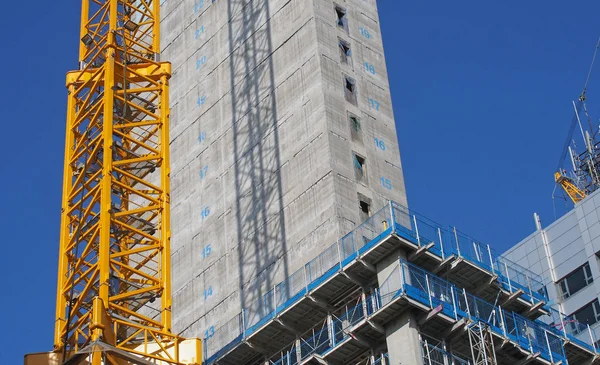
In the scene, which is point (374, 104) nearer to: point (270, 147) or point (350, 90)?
point (350, 90)

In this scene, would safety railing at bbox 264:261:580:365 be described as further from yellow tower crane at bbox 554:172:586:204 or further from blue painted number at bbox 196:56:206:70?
yellow tower crane at bbox 554:172:586:204

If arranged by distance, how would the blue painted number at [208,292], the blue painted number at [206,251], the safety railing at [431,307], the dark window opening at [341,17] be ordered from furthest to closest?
the dark window opening at [341,17], the blue painted number at [206,251], the blue painted number at [208,292], the safety railing at [431,307]

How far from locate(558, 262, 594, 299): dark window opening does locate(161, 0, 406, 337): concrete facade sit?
23511 mm

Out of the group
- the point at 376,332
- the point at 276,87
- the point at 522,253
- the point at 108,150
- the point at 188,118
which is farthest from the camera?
the point at 522,253

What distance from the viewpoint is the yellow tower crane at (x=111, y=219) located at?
179ft

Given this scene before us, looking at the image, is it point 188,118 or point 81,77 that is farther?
point 188,118

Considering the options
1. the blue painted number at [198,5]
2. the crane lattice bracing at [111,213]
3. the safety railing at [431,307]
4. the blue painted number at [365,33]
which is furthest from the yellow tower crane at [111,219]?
the blue painted number at [198,5]

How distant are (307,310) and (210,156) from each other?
24331 millimetres

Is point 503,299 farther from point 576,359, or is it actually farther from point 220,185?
point 220,185

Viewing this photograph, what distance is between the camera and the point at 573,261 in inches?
3979

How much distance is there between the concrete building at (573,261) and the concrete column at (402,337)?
34329mm

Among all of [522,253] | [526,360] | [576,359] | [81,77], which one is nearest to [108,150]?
[81,77]

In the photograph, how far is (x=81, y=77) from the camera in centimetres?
6588

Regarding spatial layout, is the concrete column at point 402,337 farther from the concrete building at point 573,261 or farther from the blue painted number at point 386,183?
the concrete building at point 573,261
